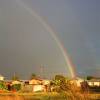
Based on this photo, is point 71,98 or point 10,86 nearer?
point 71,98

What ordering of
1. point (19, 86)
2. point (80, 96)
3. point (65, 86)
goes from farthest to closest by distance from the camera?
point (19, 86), point (65, 86), point (80, 96)

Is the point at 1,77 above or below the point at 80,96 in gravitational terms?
above

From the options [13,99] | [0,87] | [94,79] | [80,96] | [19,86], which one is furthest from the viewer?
[94,79]

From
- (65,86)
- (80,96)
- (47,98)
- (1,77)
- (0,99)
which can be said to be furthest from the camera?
(1,77)

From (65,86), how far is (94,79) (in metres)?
61.6

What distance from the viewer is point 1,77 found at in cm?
9012

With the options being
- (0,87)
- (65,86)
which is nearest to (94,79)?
(0,87)

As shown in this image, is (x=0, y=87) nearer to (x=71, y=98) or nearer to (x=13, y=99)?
(x=13, y=99)

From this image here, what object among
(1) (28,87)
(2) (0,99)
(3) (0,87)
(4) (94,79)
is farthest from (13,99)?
(4) (94,79)

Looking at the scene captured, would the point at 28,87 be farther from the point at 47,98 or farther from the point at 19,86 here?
the point at 47,98

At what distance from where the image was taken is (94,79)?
83.7m

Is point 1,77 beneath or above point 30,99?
above

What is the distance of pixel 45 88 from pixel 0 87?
8.74 m

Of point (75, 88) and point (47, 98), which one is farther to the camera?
A: point (47, 98)
